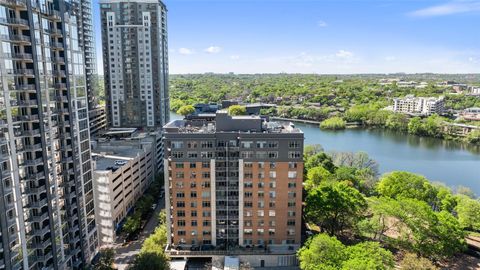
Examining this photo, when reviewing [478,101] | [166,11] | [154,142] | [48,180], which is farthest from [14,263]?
[478,101]

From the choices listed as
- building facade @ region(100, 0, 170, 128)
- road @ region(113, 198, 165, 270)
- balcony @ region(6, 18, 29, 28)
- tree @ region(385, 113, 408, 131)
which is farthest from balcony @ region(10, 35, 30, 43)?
tree @ region(385, 113, 408, 131)

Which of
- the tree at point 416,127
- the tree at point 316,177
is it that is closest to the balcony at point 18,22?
the tree at point 316,177

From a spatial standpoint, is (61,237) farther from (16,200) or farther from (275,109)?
(275,109)

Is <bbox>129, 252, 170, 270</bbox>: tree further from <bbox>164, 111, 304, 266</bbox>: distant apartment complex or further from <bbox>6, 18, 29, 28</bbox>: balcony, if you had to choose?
<bbox>6, 18, 29, 28</bbox>: balcony

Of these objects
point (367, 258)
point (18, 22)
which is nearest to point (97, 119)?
point (18, 22)

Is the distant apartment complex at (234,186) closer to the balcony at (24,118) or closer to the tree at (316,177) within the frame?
the balcony at (24,118)

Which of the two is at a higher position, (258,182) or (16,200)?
(16,200)
